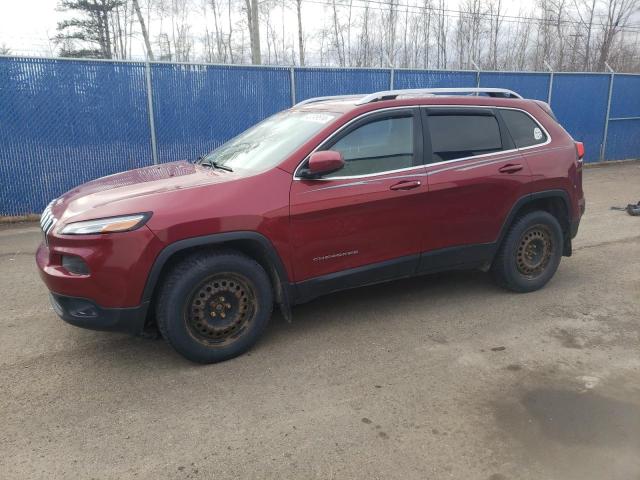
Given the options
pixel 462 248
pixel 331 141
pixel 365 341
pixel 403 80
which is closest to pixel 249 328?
pixel 365 341

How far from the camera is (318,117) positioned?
4.20m

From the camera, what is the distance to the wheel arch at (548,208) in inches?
183

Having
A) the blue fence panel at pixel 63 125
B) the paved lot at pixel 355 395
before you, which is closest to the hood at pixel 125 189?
the paved lot at pixel 355 395

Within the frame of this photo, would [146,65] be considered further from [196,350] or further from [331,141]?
[196,350]

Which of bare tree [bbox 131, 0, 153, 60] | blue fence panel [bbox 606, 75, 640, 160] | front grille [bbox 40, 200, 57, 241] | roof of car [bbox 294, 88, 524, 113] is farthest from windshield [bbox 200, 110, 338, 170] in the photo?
bare tree [bbox 131, 0, 153, 60]

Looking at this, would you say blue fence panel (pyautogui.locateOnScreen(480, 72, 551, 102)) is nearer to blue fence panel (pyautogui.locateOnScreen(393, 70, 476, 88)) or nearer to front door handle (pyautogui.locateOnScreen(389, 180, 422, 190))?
blue fence panel (pyautogui.locateOnScreen(393, 70, 476, 88))

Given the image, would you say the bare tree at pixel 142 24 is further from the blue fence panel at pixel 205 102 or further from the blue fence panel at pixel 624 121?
the blue fence panel at pixel 624 121

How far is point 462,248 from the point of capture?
449cm

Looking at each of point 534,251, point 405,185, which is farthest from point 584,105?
point 405,185

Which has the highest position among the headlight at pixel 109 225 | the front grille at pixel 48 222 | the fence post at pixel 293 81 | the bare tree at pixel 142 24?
the bare tree at pixel 142 24

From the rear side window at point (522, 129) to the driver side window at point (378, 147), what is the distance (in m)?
1.09

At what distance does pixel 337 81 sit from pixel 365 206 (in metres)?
7.36

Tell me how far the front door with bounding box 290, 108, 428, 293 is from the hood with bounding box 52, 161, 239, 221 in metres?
0.66

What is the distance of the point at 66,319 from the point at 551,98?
1331 cm
